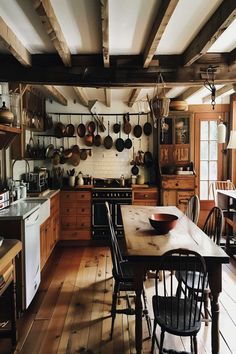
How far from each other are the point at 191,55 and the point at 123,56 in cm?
71

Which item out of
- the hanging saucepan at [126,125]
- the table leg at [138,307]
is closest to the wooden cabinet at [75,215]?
the hanging saucepan at [126,125]

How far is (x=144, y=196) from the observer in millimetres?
5211

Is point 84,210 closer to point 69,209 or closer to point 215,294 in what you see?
point 69,209

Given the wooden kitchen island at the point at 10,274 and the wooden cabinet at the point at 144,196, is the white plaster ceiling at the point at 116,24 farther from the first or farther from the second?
the wooden cabinet at the point at 144,196

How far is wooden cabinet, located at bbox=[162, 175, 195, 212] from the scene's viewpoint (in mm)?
5109

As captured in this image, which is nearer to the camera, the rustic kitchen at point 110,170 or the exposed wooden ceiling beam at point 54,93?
the rustic kitchen at point 110,170

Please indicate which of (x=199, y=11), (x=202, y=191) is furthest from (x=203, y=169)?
(x=199, y=11)

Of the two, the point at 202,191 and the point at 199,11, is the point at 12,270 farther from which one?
the point at 202,191

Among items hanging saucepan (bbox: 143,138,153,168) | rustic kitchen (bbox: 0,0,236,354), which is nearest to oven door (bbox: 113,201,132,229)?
Answer: rustic kitchen (bbox: 0,0,236,354)

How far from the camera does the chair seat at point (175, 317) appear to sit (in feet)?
6.19

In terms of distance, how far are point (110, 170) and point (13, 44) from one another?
343 cm

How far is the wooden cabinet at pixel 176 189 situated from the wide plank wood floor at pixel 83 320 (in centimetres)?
142

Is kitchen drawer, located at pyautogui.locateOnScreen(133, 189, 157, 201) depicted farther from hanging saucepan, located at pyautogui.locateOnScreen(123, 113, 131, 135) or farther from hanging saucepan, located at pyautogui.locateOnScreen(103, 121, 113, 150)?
hanging saucepan, located at pyautogui.locateOnScreen(123, 113, 131, 135)

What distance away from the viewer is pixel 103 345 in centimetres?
243
